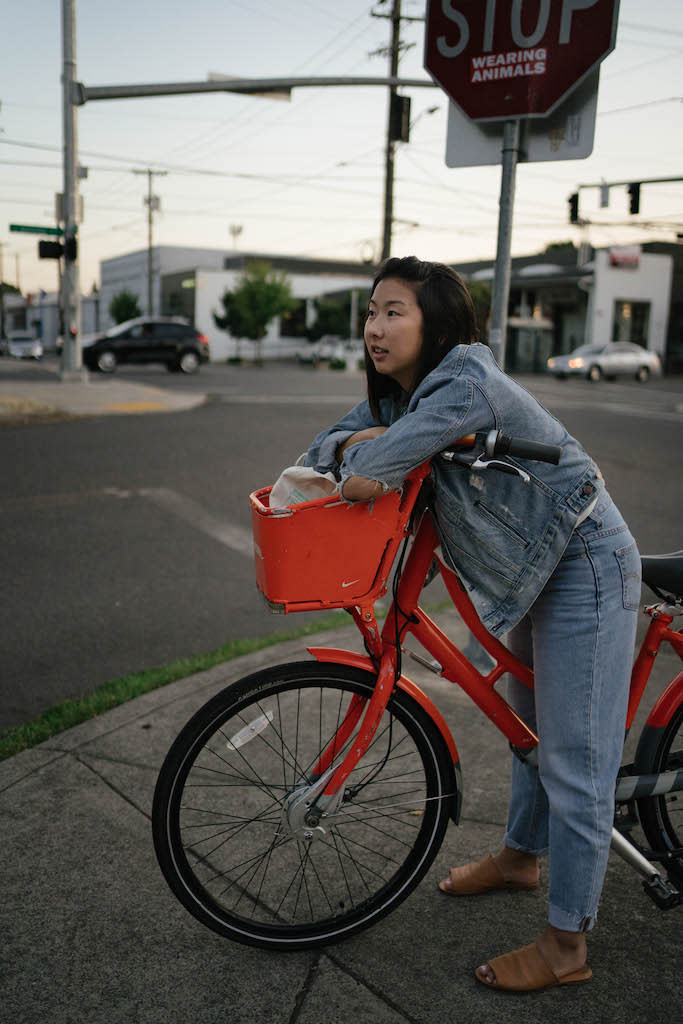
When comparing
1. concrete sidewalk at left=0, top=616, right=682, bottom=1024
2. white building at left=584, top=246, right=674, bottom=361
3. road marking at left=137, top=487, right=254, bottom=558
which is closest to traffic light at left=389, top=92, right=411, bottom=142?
road marking at left=137, top=487, right=254, bottom=558

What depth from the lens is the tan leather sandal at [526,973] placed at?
218cm

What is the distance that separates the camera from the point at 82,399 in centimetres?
1717

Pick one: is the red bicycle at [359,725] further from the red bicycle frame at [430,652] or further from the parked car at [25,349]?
the parked car at [25,349]

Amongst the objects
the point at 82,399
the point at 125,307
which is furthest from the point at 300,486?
the point at 125,307

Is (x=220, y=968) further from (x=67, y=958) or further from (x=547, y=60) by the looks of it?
(x=547, y=60)

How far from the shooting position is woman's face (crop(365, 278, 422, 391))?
2021 millimetres

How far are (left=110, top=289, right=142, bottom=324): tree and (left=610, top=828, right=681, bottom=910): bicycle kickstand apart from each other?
74922 millimetres

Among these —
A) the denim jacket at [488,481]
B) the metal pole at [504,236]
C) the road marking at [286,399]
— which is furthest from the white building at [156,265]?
the denim jacket at [488,481]

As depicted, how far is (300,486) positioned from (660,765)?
130 cm

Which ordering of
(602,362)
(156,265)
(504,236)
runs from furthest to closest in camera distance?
(156,265) → (602,362) → (504,236)

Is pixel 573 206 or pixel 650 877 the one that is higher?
pixel 573 206

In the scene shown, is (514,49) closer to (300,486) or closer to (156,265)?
(300,486)

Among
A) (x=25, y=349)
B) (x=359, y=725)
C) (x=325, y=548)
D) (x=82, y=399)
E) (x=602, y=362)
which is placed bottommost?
(x=82, y=399)

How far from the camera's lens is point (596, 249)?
150ft
